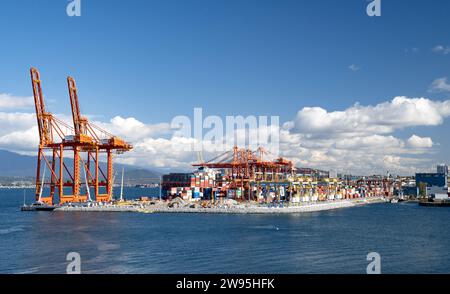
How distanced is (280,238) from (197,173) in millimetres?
49750

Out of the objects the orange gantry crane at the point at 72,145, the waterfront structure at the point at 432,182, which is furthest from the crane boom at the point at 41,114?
the waterfront structure at the point at 432,182

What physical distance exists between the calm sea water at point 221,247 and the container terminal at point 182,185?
1881cm

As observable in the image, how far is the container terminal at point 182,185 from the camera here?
58.7 meters

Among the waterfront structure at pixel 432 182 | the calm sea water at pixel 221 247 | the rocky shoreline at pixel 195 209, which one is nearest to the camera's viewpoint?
the calm sea water at pixel 221 247

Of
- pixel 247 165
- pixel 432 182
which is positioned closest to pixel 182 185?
pixel 247 165

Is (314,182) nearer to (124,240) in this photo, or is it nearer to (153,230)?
(153,230)

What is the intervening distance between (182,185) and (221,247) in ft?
170

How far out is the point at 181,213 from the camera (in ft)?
185

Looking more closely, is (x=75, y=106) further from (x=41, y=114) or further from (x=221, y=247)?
(x=221, y=247)

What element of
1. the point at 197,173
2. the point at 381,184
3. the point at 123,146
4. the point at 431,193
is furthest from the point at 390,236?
the point at 381,184

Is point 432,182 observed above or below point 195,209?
above

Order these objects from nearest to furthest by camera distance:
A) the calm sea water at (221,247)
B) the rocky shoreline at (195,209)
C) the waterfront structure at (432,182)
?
the calm sea water at (221,247), the rocky shoreline at (195,209), the waterfront structure at (432,182)

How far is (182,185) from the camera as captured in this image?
78.7 meters

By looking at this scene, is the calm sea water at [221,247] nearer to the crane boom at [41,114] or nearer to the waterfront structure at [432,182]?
the crane boom at [41,114]
